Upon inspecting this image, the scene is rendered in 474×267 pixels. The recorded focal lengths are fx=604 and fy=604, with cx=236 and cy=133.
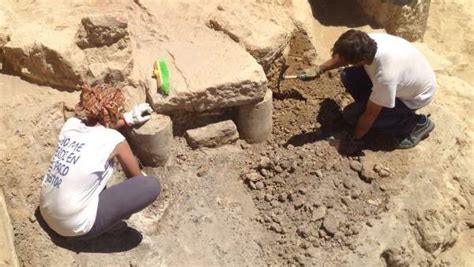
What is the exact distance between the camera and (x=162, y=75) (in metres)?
4.42

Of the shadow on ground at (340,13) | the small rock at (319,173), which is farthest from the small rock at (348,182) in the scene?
the shadow on ground at (340,13)

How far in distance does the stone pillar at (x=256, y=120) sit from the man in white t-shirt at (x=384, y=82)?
0.36 m

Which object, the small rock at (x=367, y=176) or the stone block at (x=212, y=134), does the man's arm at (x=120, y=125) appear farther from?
the small rock at (x=367, y=176)

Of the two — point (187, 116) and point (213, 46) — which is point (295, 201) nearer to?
point (187, 116)

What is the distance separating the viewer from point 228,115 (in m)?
4.78

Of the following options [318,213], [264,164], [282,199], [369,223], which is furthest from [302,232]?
[264,164]

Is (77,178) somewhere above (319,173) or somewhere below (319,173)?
above

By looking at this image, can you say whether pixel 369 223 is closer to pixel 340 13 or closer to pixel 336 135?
pixel 336 135

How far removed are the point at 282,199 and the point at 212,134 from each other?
2.41 feet

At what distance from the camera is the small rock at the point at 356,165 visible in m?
4.69

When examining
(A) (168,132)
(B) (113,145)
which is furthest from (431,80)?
(B) (113,145)

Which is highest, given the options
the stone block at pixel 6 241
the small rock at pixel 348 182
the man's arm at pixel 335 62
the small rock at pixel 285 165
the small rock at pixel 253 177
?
the man's arm at pixel 335 62

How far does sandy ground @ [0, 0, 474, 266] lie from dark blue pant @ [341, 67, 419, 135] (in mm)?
182

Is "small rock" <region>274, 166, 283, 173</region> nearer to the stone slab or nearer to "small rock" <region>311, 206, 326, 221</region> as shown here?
"small rock" <region>311, 206, 326, 221</region>
